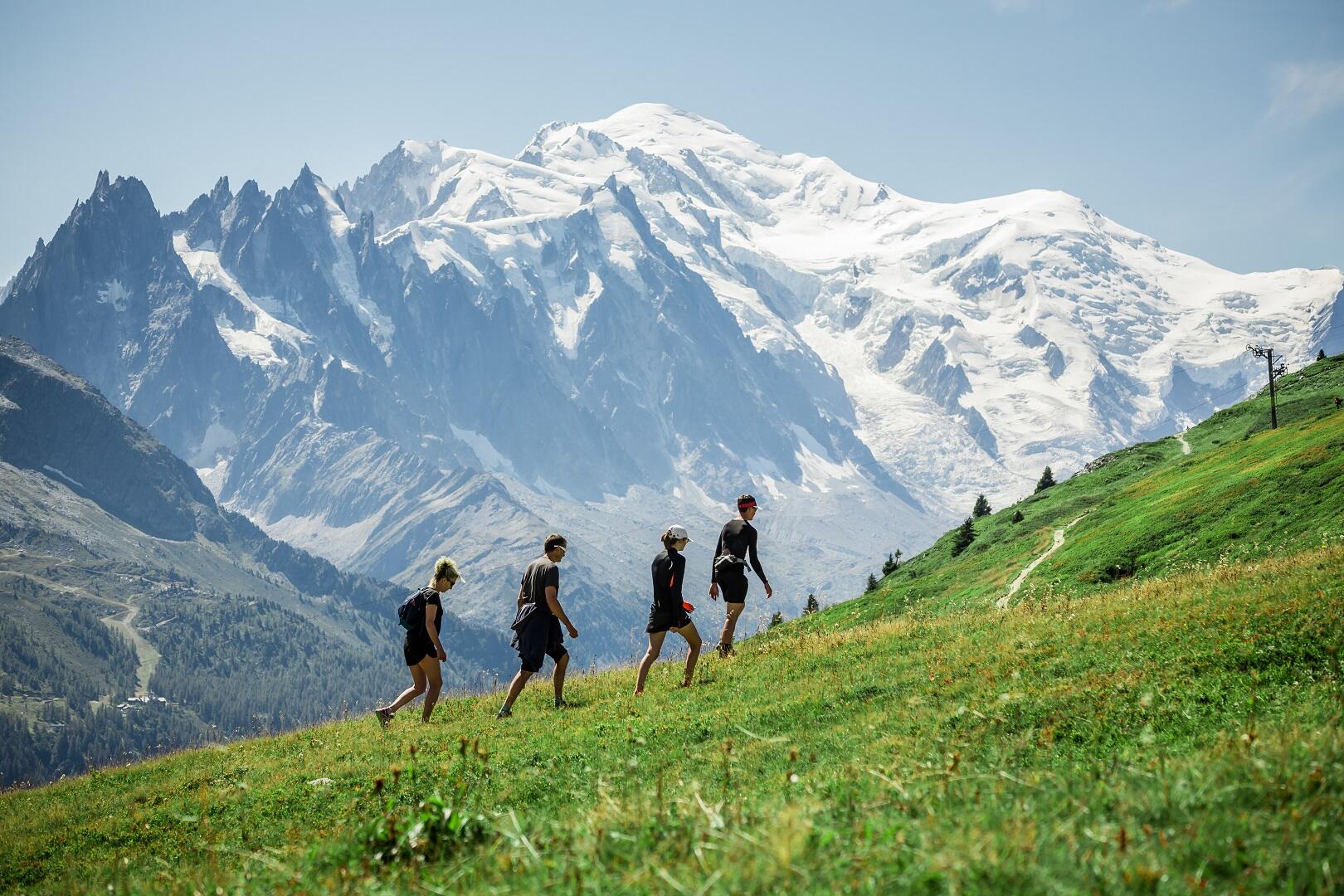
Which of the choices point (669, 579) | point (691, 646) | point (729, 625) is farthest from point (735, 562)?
point (691, 646)

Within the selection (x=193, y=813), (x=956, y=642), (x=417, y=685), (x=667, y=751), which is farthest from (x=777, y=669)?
(x=193, y=813)

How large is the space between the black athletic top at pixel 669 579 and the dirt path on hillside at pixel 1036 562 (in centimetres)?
2001

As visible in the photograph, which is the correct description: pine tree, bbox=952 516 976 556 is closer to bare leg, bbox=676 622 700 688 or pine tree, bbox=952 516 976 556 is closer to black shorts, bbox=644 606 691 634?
bare leg, bbox=676 622 700 688

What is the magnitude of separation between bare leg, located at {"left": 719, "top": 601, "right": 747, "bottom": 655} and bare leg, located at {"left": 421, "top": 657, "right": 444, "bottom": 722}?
18.6ft

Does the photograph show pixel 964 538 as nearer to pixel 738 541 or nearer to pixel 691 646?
pixel 738 541

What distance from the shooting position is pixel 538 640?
19.2 meters

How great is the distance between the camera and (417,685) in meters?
20.0

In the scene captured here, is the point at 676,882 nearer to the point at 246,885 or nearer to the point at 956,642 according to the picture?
the point at 246,885

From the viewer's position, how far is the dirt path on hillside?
3972cm

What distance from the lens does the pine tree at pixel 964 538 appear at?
66.6 m

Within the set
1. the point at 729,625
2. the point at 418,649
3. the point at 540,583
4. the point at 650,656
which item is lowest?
A: the point at 418,649

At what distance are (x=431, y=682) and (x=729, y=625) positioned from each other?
5968mm

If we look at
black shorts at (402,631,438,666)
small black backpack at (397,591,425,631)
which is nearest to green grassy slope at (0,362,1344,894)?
black shorts at (402,631,438,666)

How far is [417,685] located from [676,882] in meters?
14.3
